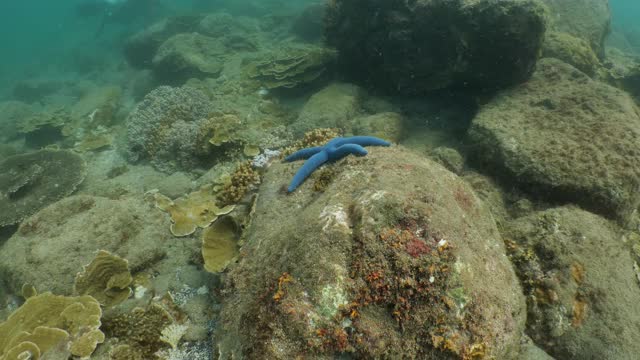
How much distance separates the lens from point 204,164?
7816 millimetres

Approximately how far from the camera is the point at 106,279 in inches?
177

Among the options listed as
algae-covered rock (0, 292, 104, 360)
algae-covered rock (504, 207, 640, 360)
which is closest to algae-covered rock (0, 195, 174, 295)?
algae-covered rock (0, 292, 104, 360)

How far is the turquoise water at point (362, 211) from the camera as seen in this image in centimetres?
264

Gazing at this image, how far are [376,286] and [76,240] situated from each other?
4.42 meters

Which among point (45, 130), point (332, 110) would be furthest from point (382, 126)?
point (45, 130)

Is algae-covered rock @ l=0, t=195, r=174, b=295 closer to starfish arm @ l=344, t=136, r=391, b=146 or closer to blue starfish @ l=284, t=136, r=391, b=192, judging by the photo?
blue starfish @ l=284, t=136, r=391, b=192

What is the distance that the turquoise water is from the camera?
2.64 m

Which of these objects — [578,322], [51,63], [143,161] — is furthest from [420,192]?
[51,63]

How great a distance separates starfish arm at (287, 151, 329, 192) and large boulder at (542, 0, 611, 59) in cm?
1109

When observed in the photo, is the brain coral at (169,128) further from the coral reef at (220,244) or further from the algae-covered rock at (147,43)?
the algae-covered rock at (147,43)

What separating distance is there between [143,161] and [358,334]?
791cm

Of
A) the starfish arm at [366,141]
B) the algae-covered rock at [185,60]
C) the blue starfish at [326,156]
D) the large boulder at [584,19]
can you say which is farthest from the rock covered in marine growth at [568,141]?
the algae-covered rock at [185,60]

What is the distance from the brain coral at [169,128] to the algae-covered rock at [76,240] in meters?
2.52

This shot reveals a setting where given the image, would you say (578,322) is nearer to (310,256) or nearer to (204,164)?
(310,256)
